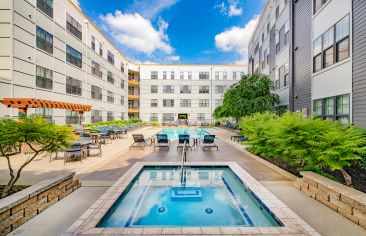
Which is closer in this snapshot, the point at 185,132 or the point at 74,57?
the point at 74,57

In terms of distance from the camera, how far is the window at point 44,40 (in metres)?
17.0

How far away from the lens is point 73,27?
22.5m

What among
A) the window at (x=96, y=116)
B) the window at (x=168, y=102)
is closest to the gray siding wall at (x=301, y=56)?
the window at (x=96, y=116)

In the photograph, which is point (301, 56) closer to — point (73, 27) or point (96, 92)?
point (73, 27)

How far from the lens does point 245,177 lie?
7285mm

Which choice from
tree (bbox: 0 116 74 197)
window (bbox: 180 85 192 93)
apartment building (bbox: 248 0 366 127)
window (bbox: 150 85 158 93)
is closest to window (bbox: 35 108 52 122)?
tree (bbox: 0 116 74 197)

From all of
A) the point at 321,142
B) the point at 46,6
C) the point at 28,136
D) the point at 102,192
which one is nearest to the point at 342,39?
the point at 321,142

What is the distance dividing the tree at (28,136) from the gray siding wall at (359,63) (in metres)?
11.8

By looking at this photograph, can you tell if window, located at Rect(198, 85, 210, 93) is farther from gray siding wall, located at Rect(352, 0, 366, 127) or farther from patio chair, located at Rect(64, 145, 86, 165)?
patio chair, located at Rect(64, 145, 86, 165)

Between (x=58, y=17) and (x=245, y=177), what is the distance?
2310 cm

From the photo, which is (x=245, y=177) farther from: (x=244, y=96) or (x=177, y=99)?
(x=177, y=99)

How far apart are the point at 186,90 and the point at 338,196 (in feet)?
151

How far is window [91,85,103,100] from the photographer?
27472 millimetres

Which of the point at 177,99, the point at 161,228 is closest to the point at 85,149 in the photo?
the point at 161,228
